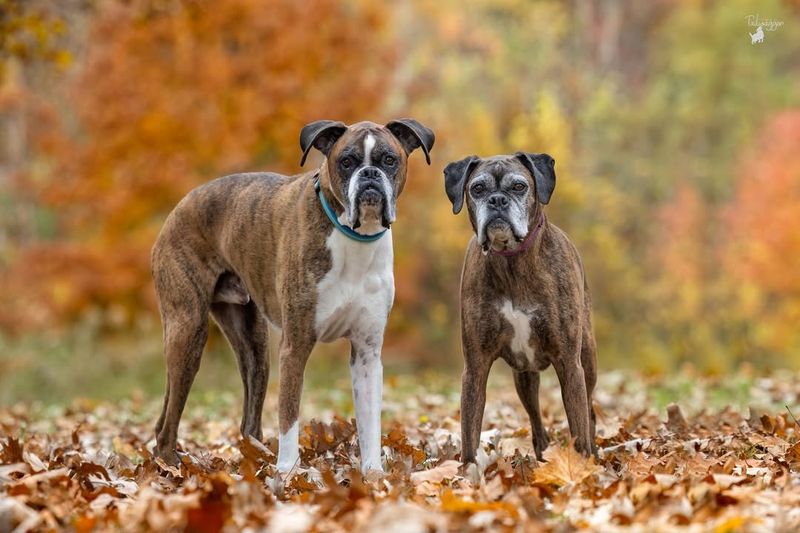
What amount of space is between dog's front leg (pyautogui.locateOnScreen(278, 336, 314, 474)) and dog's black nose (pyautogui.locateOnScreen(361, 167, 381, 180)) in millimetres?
938

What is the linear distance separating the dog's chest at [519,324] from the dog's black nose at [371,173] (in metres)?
0.95

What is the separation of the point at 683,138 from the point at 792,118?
18.7 ft

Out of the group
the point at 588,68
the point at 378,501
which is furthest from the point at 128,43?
the point at 588,68

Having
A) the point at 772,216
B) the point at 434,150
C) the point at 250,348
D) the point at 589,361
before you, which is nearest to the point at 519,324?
the point at 589,361

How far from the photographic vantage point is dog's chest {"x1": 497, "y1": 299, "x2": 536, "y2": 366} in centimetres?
559

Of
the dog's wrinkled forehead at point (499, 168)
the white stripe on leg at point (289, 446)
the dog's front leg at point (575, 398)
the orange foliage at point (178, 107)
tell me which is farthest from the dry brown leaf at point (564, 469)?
the orange foliage at point (178, 107)

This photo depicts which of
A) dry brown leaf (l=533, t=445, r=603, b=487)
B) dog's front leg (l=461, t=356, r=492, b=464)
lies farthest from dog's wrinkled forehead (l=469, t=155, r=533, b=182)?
dry brown leaf (l=533, t=445, r=603, b=487)

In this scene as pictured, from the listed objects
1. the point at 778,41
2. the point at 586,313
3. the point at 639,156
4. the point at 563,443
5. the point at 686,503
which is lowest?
the point at 686,503

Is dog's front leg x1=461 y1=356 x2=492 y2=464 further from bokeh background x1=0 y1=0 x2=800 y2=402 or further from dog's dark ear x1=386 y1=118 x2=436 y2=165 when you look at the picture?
bokeh background x1=0 y1=0 x2=800 y2=402

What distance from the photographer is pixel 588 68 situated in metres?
32.3

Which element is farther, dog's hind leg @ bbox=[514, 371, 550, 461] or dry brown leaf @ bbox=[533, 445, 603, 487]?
dog's hind leg @ bbox=[514, 371, 550, 461]

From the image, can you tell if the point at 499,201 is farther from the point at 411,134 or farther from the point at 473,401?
the point at 473,401

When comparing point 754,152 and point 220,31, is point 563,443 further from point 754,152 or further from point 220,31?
point 754,152

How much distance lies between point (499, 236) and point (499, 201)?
0.58 feet
